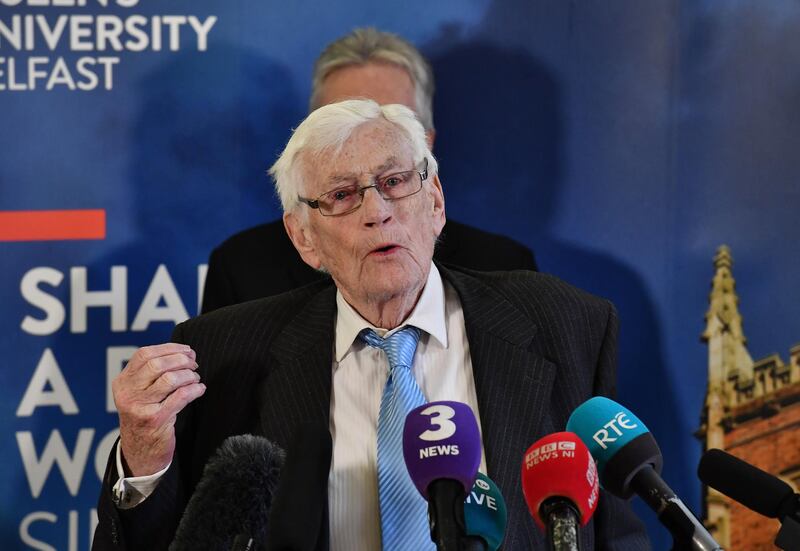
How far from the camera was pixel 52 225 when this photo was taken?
322 cm

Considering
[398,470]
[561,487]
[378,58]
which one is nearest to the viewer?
[561,487]

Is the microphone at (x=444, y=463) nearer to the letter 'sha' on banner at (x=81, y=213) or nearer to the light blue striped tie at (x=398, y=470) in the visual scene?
the light blue striped tie at (x=398, y=470)

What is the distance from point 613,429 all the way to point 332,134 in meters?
0.98

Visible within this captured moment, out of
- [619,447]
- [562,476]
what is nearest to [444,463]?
[562,476]

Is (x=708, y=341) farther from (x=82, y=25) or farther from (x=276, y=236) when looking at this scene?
(x=82, y=25)

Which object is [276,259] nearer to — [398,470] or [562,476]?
[398,470]

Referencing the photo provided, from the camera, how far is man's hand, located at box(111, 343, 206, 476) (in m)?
1.87

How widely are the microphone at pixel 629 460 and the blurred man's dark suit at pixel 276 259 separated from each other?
182cm

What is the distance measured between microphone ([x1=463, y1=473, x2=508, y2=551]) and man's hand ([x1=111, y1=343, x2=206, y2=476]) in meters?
0.73

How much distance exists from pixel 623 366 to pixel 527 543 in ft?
4.76

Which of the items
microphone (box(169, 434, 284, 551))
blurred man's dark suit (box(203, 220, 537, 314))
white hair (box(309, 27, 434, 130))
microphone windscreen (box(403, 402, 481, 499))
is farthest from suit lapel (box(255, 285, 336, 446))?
white hair (box(309, 27, 434, 130))

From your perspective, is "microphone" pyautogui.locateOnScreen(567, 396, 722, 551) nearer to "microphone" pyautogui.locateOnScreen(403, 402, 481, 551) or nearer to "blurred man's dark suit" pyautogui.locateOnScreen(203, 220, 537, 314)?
"microphone" pyautogui.locateOnScreen(403, 402, 481, 551)

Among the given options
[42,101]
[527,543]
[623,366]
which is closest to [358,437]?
[527,543]

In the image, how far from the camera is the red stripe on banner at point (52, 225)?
3.20 meters
